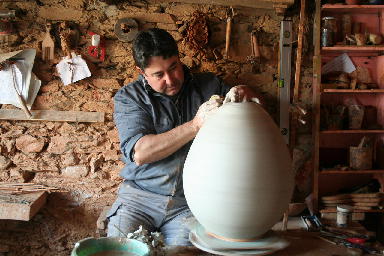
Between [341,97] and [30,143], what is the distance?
2.23 meters

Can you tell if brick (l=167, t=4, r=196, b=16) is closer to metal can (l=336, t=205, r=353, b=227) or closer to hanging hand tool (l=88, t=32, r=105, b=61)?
hanging hand tool (l=88, t=32, r=105, b=61)

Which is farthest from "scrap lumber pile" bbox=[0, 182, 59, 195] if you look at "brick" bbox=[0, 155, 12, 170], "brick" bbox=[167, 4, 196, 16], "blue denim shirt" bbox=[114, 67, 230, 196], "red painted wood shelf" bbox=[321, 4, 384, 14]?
"red painted wood shelf" bbox=[321, 4, 384, 14]

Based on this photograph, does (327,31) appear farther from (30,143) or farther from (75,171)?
(30,143)

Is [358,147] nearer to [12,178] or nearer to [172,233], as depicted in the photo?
[172,233]

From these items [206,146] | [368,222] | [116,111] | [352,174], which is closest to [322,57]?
[352,174]

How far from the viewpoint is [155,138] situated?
7.25 feet

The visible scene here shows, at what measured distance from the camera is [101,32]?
2.89 metres

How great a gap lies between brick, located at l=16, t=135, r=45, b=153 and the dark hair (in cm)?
109

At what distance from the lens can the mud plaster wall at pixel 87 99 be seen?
9.46ft

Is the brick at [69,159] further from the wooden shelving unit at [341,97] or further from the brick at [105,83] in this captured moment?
the wooden shelving unit at [341,97]

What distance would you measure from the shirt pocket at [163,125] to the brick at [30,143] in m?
1.01

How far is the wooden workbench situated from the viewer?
162 centimetres

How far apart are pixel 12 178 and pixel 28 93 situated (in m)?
0.62

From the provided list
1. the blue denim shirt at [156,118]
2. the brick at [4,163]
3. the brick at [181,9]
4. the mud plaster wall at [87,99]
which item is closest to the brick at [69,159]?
the mud plaster wall at [87,99]
